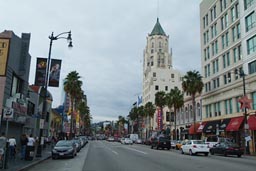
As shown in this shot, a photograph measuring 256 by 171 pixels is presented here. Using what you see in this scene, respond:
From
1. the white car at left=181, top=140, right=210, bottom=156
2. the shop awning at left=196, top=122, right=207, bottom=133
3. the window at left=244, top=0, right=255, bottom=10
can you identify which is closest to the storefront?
the white car at left=181, top=140, right=210, bottom=156

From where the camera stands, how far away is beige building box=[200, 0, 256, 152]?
40238mm

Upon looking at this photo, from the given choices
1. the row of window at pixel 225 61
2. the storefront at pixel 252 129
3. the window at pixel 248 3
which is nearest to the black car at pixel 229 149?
the storefront at pixel 252 129

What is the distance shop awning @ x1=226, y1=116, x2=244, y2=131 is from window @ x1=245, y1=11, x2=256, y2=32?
12447 mm

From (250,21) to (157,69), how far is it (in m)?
73.9

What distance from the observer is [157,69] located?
114750 mm

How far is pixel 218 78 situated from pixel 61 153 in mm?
34778

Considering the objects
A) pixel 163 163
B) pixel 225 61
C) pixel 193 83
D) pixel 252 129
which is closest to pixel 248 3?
pixel 225 61

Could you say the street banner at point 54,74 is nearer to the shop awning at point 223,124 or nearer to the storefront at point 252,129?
the storefront at point 252,129

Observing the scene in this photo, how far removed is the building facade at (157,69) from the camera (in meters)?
111

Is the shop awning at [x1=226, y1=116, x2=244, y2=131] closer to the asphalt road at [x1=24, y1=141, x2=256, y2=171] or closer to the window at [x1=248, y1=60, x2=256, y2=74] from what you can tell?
the window at [x1=248, y1=60, x2=256, y2=74]

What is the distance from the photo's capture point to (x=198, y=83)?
51.0 meters

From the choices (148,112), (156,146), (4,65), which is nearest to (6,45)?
(4,65)

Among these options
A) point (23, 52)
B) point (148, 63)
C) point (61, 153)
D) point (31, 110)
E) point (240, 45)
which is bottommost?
point (61, 153)

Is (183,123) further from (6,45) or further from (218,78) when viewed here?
(6,45)
